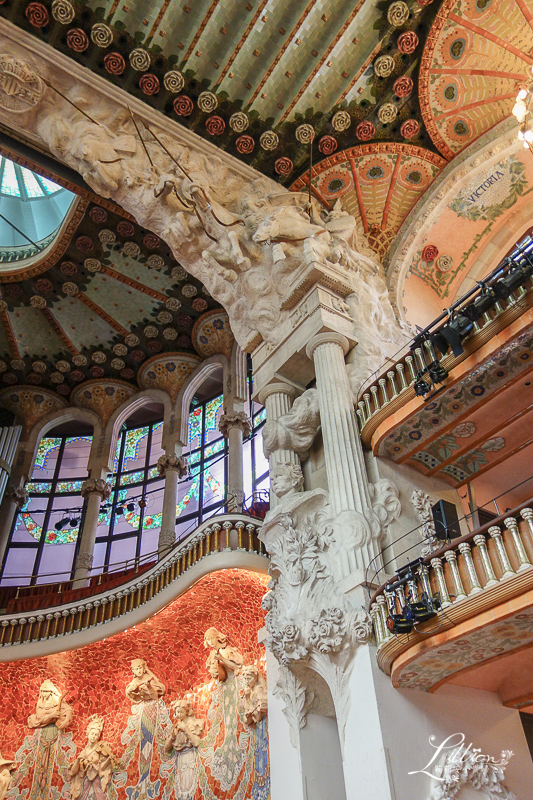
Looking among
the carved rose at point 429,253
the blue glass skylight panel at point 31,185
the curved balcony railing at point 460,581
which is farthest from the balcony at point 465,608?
the blue glass skylight panel at point 31,185

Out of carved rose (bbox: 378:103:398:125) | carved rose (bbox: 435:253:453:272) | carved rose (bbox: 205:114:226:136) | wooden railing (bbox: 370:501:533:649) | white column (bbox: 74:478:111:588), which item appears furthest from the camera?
white column (bbox: 74:478:111:588)

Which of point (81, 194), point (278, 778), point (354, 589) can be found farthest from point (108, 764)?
point (81, 194)

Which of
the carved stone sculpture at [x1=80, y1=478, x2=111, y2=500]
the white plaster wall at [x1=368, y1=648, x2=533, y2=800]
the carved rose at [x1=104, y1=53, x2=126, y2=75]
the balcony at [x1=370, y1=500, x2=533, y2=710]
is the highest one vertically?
the carved rose at [x1=104, y1=53, x2=126, y2=75]

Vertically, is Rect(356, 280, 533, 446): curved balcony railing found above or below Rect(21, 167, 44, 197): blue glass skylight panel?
below

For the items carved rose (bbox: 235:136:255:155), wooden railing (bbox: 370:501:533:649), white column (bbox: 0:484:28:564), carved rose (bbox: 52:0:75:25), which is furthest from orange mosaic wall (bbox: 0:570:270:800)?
carved rose (bbox: 52:0:75:25)

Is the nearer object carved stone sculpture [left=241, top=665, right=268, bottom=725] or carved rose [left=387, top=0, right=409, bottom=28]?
carved stone sculpture [left=241, top=665, right=268, bottom=725]

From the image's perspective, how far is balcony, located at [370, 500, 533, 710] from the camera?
588cm

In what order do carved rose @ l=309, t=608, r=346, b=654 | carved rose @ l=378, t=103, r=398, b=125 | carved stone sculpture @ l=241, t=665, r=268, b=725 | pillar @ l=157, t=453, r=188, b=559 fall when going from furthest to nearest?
pillar @ l=157, t=453, r=188, b=559 < carved rose @ l=378, t=103, r=398, b=125 < carved stone sculpture @ l=241, t=665, r=268, b=725 < carved rose @ l=309, t=608, r=346, b=654

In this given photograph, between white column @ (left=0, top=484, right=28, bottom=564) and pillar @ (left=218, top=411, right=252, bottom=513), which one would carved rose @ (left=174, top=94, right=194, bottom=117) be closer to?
pillar @ (left=218, top=411, right=252, bottom=513)

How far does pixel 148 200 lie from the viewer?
1135cm

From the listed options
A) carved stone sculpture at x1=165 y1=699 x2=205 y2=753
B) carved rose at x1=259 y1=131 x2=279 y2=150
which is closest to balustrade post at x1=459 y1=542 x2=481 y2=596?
carved stone sculpture at x1=165 y1=699 x2=205 y2=753

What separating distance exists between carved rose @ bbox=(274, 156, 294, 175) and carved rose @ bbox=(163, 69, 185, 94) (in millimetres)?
2156

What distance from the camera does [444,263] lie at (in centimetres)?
1270

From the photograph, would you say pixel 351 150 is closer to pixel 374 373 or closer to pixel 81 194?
pixel 374 373
